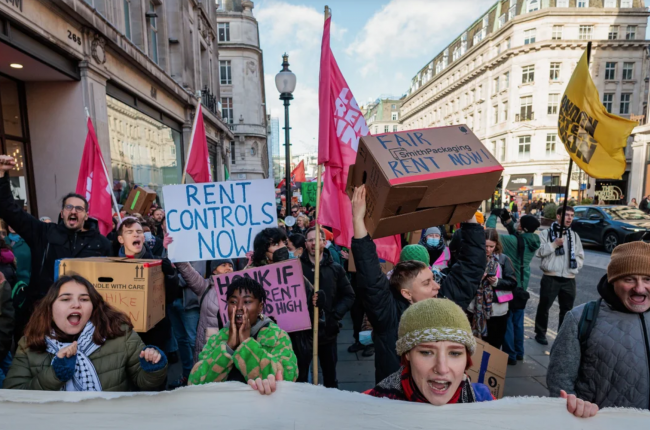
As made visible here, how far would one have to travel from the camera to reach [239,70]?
38.4 metres

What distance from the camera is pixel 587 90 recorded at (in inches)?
163

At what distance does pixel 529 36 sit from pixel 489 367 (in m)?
46.9

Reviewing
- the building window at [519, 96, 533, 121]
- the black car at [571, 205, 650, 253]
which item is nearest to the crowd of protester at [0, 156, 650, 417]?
the black car at [571, 205, 650, 253]

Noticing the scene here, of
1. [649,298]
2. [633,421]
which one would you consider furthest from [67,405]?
[649,298]

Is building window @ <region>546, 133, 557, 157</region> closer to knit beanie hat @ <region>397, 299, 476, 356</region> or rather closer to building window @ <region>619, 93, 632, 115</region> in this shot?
building window @ <region>619, 93, 632, 115</region>

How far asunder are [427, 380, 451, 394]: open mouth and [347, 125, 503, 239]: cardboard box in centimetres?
88

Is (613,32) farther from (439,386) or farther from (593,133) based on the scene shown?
(439,386)

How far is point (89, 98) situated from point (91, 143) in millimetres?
3732

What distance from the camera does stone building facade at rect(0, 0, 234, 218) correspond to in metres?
6.25

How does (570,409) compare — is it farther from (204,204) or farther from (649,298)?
(204,204)

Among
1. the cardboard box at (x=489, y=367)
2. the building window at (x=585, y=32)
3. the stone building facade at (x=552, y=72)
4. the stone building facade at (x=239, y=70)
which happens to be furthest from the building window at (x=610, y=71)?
the cardboard box at (x=489, y=367)

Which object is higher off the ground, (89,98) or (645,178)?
(89,98)

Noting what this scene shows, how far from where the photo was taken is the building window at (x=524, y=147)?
127ft

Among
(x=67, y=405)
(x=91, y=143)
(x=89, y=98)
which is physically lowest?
(x=67, y=405)
